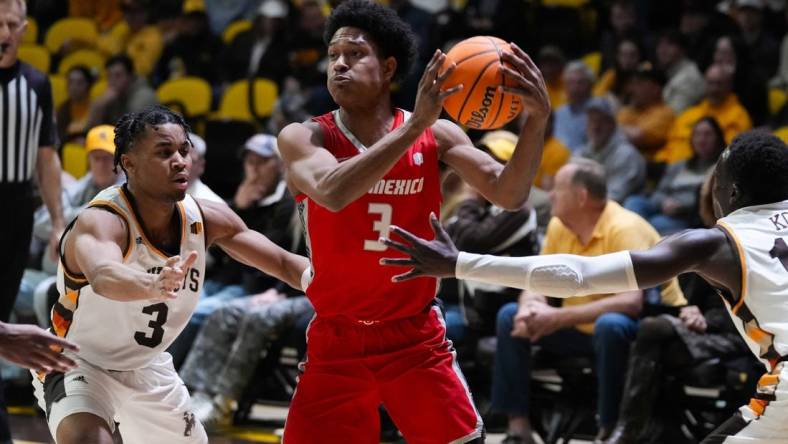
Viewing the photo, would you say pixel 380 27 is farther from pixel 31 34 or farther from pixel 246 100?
pixel 31 34

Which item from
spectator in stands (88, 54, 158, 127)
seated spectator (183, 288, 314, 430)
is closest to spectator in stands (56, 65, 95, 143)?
spectator in stands (88, 54, 158, 127)

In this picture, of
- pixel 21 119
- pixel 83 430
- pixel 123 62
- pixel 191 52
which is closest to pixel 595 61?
pixel 191 52

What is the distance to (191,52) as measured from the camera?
1275cm

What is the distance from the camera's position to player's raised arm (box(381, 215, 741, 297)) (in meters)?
3.82

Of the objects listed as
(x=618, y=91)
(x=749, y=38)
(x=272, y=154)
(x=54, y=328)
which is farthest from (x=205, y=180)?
(x=54, y=328)

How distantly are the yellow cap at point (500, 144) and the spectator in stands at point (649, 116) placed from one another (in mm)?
2172

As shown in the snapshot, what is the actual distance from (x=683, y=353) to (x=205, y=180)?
4.99m

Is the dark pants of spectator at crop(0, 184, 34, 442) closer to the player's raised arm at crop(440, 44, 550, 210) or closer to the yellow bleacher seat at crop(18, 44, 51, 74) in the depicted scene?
the player's raised arm at crop(440, 44, 550, 210)

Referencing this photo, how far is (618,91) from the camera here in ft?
33.4

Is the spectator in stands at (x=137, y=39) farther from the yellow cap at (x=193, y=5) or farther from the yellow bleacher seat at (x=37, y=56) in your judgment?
the yellow bleacher seat at (x=37, y=56)

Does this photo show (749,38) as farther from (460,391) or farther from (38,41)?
(38,41)

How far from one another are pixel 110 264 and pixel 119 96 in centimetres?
799

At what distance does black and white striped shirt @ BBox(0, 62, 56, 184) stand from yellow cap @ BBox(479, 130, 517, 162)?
2.54 metres

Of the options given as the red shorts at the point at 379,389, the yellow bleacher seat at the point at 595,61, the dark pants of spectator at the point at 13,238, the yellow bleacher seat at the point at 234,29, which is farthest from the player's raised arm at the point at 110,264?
the yellow bleacher seat at the point at 234,29
